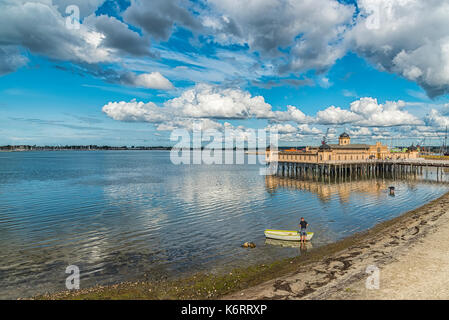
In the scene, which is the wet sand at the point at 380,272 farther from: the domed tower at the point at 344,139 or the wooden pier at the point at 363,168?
the domed tower at the point at 344,139

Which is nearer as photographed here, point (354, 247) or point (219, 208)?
point (354, 247)

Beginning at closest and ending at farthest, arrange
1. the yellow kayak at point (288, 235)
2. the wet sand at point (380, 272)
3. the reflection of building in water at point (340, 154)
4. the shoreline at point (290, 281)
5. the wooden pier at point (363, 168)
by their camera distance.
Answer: the wet sand at point (380, 272) → the shoreline at point (290, 281) → the yellow kayak at point (288, 235) → the wooden pier at point (363, 168) → the reflection of building in water at point (340, 154)

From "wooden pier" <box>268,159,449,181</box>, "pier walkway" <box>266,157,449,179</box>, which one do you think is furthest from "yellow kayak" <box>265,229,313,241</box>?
"wooden pier" <box>268,159,449,181</box>

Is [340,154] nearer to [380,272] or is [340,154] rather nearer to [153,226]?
[153,226]

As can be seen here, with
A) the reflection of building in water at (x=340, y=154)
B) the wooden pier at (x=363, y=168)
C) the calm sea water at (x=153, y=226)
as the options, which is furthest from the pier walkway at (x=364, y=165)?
the calm sea water at (x=153, y=226)

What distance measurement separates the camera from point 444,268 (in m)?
15.0

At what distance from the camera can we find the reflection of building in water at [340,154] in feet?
249

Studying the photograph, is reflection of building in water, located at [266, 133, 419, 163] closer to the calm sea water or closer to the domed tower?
the domed tower

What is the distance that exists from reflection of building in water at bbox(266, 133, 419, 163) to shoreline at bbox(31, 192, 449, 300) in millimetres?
56826
